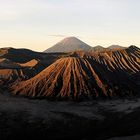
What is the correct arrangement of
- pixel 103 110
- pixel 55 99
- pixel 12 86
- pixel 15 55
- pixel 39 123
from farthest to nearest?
pixel 15 55, pixel 12 86, pixel 55 99, pixel 103 110, pixel 39 123

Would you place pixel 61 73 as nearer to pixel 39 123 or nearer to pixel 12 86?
pixel 12 86

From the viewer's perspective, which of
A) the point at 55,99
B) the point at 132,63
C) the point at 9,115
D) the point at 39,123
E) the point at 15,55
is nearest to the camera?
the point at 39,123

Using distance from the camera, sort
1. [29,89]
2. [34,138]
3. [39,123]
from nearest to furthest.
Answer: [34,138], [39,123], [29,89]

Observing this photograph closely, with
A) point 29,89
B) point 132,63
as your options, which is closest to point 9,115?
point 29,89

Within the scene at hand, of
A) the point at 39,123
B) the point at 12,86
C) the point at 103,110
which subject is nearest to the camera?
the point at 39,123

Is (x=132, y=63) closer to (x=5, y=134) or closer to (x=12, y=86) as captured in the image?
(x=12, y=86)

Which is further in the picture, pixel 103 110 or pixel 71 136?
pixel 103 110

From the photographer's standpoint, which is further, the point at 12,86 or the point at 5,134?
the point at 12,86

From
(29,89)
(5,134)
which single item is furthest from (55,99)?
(5,134)
